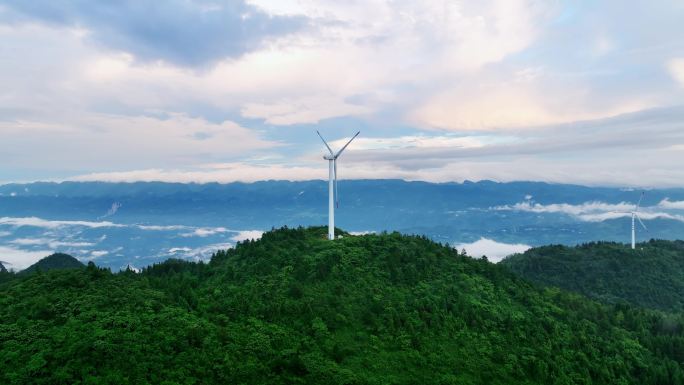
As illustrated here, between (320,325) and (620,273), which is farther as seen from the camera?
(620,273)

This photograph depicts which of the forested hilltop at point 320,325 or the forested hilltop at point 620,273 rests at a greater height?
the forested hilltop at point 320,325

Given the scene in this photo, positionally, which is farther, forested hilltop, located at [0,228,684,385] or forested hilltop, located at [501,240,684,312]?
forested hilltop, located at [501,240,684,312]

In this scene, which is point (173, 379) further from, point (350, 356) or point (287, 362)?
point (350, 356)

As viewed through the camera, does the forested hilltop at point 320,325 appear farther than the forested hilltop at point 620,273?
No

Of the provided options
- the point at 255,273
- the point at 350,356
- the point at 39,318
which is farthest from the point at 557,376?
the point at 39,318

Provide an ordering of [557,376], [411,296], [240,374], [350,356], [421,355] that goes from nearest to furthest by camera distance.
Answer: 1. [240,374]
2. [350,356]
3. [421,355]
4. [557,376]
5. [411,296]
